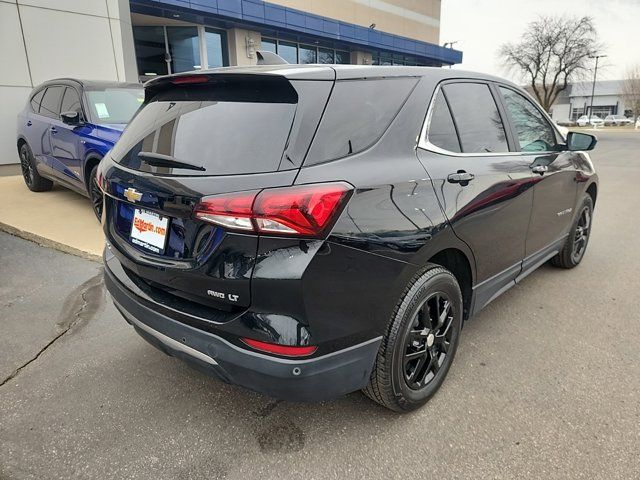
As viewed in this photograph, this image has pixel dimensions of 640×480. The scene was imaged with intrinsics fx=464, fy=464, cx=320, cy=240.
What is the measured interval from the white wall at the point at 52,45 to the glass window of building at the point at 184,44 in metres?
6.54

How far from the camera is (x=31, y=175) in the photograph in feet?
24.2

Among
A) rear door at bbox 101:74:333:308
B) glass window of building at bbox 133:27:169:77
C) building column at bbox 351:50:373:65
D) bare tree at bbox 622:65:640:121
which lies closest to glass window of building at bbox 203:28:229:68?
glass window of building at bbox 133:27:169:77

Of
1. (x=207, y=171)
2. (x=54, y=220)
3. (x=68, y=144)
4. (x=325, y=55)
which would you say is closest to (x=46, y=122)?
(x=68, y=144)

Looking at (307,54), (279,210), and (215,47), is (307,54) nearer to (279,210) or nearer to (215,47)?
(215,47)

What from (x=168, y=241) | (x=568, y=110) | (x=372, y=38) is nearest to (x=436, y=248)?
(x=168, y=241)

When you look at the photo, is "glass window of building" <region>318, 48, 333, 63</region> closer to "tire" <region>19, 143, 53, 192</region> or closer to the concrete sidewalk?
"tire" <region>19, 143, 53, 192</region>

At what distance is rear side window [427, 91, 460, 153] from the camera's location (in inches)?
96.7

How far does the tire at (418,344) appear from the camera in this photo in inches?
85.8

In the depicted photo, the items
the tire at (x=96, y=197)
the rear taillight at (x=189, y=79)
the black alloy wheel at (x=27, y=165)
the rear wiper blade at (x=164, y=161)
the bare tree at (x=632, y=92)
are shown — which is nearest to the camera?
the rear wiper blade at (x=164, y=161)

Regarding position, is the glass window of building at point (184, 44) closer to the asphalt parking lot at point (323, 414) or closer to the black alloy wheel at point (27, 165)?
the black alloy wheel at point (27, 165)

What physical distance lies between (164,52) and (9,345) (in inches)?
624

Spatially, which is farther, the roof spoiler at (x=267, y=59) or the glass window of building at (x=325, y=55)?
the glass window of building at (x=325, y=55)

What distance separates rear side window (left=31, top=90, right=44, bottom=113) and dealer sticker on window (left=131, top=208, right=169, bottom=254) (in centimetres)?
606

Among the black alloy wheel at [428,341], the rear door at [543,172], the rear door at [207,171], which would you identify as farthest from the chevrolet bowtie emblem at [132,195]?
the rear door at [543,172]
